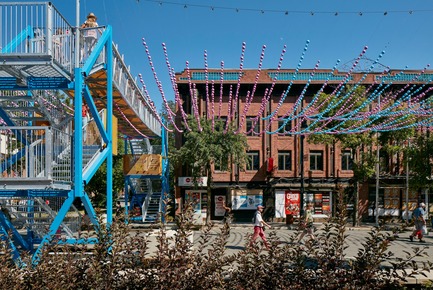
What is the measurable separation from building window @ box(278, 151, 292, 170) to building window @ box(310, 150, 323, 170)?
1499 millimetres

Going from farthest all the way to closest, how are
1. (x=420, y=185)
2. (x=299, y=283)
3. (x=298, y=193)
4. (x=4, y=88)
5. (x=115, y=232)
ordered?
(x=298, y=193)
(x=420, y=185)
(x=4, y=88)
(x=115, y=232)
(x=299, y=283)

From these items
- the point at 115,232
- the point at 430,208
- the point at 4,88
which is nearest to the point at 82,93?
the point at 4,88

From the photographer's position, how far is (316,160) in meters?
33.2

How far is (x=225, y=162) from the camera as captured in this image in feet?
95.0

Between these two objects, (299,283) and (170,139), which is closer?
(299,283)

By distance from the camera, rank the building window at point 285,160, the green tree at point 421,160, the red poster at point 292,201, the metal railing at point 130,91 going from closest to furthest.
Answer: the metal railing at point 130,91 < the green tree at point 421,160 < the red poster at point 292,201 < the building window at point 285,160

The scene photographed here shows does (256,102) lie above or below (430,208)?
above

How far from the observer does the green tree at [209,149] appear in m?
28.0

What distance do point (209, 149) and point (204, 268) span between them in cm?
2219

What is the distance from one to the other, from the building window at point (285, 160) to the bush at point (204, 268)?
27.0 m

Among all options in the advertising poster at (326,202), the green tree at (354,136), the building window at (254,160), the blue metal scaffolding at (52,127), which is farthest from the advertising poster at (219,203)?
the blue metal scaffolding at (52,127)

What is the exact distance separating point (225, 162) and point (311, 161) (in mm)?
7315

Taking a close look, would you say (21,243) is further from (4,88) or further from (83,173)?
(4,88)

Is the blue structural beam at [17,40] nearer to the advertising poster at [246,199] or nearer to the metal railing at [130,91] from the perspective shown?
the metal railing at [130,91]
